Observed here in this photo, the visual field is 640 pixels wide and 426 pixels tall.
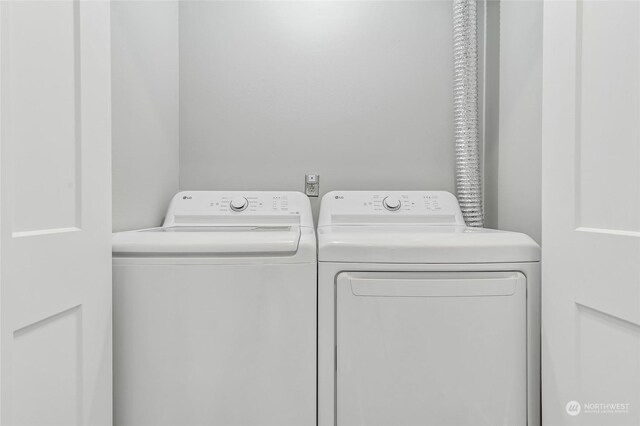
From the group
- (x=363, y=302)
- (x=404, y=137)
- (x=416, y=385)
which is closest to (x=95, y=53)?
(x=363, y=302)

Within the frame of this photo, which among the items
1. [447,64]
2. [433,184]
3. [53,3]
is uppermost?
[447,64]

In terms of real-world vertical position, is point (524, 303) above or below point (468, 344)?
above

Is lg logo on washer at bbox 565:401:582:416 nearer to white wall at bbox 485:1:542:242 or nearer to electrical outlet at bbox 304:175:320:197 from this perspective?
white wall at bbox 485:1:542:242

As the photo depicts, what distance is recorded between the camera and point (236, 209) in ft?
5.25

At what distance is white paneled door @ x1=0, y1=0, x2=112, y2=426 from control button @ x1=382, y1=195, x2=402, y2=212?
101 cm

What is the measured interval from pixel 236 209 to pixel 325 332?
713 millimetres

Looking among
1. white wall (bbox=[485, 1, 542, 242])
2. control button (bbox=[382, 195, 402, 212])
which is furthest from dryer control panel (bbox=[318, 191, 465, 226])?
white wall (bbox=[485, 1, 542, 242])

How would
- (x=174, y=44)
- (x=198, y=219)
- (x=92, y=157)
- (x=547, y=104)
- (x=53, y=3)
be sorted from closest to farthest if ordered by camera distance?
(x=53, y=3), (x=92, y=157), (x=547, y=104), (x=198, y=219), (x=174, y=44)

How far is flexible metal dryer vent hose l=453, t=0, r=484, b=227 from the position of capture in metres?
1.64

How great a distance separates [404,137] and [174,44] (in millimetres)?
1105

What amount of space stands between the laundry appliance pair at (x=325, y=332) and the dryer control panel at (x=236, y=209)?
1.63 feet

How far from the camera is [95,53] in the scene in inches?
35.8

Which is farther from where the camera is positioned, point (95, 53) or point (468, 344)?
point (468, 344)

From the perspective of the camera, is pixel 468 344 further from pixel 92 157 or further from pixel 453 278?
pixel 92 157
